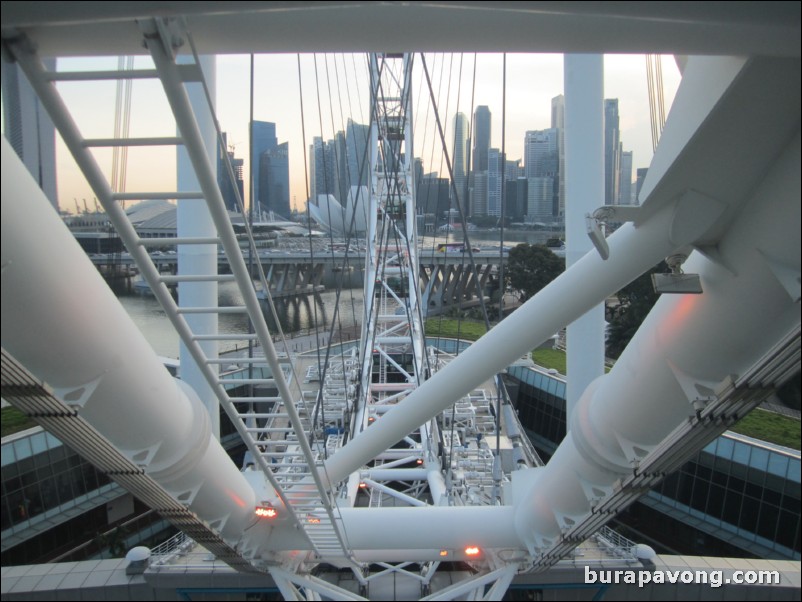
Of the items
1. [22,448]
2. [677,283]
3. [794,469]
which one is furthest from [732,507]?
[22,448]

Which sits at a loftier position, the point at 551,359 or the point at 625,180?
the point at 625,180

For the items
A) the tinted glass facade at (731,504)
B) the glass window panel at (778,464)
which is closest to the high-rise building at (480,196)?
the tinted glass facade at (731,504)

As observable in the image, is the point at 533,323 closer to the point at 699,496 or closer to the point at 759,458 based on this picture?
the point at 759,458

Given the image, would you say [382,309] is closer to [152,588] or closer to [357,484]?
[357,484]

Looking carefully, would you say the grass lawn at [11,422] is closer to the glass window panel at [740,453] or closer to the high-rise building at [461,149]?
the high-rise building at [461,149]

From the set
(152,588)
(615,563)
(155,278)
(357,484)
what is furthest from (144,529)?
(155,278)

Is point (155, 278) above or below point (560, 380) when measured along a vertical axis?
above
